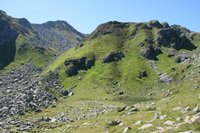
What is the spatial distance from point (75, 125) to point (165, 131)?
30215 millimetres

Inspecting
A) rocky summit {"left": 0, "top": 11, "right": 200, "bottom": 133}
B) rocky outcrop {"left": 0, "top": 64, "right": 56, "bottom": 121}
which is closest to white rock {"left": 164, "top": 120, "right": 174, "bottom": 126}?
rocky summit {"left": 0, "top": 11, "right": 200, "bottom": 133}

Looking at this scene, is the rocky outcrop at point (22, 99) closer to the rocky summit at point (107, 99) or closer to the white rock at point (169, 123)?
the rocky summit at point (107, 99)

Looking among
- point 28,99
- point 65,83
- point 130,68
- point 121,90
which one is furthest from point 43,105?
point 130,68

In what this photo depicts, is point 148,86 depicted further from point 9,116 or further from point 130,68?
point 9,116

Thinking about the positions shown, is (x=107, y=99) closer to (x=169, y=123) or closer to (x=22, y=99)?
(x=22, y=99)

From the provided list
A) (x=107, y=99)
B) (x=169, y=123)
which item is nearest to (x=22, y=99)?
(x=107, y=99)

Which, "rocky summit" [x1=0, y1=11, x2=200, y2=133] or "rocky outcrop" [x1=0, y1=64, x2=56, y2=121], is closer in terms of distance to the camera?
"rocky summit" [x1=0, y1=11, x2=200, y2=133]

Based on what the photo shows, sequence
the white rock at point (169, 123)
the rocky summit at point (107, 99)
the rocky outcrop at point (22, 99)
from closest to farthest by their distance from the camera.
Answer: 1. the white rock at point (169, 123)
2. the rocky summit at point (107, 99)
3. the rocky outcrop at point (22, 99)

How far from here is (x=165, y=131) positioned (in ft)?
164

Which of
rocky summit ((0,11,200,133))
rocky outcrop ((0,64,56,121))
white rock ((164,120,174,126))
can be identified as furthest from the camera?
rocky outcrop ((0,64,56,121))

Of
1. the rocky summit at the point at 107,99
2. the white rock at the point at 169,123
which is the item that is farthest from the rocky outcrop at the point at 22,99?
the white rock at the point at 169,123

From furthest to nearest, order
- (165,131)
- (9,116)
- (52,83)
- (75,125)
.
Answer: (52,83) < (9,116) < (75,125) < (165,131)

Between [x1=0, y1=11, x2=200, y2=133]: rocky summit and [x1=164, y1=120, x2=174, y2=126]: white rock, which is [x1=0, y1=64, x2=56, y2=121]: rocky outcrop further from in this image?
[x1=164, y1=120, x2=174, y2=126]: white rock

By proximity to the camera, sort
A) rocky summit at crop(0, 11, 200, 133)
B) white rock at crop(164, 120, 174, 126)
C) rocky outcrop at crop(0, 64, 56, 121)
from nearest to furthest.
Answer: white rock at crop(164, 120, 174, 126)
rocky summit at crop(0, 11, 200, 133)
rocky outcrop at crop(0, 64, 56, 121)
